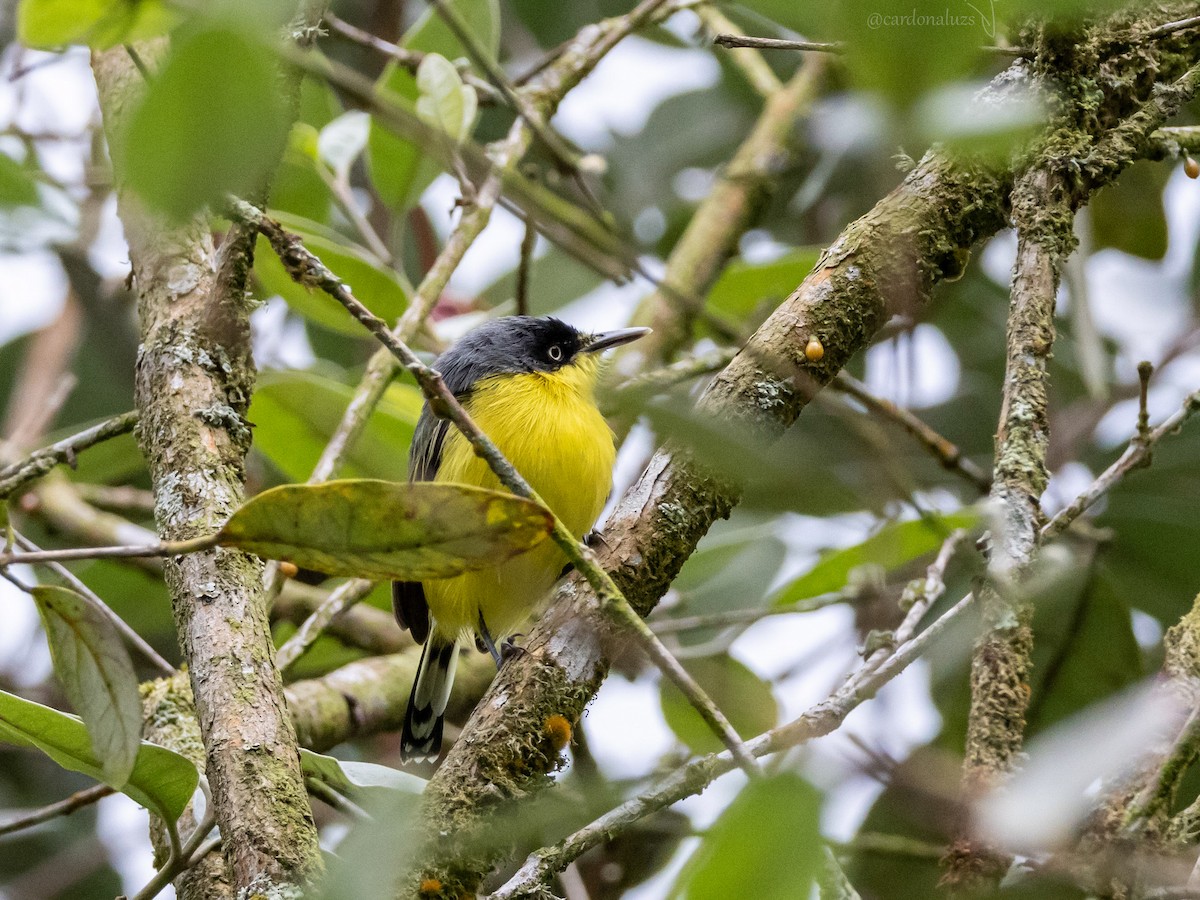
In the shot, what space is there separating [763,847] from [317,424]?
3.29m

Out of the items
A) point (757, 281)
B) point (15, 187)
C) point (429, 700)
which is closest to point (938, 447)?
point (757, 281)

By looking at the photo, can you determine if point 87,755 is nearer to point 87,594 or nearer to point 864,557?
point 87,594

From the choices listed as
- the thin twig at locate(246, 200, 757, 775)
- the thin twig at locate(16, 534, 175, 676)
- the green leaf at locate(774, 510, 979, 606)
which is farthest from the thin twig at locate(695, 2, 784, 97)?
the thin twig at locate(246, 200, 757, 775)

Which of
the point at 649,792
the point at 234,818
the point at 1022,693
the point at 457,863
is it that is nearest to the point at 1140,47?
the point at 1022,693

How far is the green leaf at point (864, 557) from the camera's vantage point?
10.6 ft

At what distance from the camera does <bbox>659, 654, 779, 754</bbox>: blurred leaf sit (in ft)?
11.7

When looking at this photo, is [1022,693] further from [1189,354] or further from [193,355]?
[1189,354]

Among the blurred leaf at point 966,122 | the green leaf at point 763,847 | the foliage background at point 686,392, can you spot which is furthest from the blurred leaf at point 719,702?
the blurred leaf at point 966,122

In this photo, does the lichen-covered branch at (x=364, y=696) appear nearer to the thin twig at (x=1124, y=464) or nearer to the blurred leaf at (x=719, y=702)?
the blurred leaf at (x=719, y=702)

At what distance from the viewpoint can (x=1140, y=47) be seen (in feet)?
7.92

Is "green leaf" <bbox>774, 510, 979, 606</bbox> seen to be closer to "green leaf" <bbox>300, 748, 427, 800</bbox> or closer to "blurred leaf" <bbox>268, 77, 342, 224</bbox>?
"green leaf" <bbox>300, 748, 427, 800</bbox>

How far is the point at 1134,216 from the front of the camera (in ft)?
13.2

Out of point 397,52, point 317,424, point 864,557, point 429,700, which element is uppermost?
point 397,52

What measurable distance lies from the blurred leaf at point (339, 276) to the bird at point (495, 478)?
0.40 m
